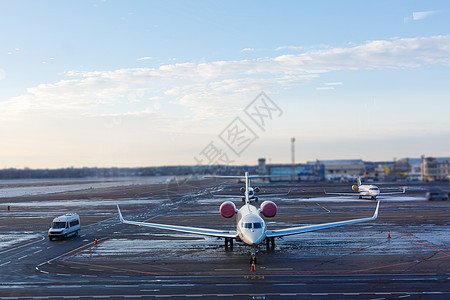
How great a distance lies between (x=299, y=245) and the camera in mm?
31891

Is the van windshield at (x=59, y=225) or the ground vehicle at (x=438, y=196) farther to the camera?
A: the van windshield at (x=59, y=225)

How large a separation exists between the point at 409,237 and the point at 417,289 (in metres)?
15.9

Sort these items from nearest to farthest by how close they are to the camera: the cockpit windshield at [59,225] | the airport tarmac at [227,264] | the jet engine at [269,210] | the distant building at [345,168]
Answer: the airport tarmac at [227,264]
the jet engine at [269,210]
the cockpit windshield at [59,225]
the distant building at [345,168]

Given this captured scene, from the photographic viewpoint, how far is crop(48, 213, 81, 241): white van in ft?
117

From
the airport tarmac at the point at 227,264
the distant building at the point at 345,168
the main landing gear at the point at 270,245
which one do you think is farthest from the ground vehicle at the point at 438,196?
the distant building at the point at 345,168

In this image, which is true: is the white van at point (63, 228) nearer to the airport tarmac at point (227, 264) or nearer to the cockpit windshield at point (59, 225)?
the cockpit windshield at point (59, 225)

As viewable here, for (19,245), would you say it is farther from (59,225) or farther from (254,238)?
(254,238)

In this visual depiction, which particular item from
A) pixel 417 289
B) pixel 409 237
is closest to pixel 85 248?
pixel 417 289

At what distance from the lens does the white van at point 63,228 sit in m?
35.8

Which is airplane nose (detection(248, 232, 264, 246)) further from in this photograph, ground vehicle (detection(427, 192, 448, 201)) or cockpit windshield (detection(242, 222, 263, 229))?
ground vehicle (detection(427, 192, 448, 201))

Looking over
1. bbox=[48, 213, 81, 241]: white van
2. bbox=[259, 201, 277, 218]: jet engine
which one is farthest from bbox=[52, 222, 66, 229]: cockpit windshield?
bbox=[259, 201, 277, 218]: jet engine

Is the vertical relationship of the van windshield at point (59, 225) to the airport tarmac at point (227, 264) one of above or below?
above

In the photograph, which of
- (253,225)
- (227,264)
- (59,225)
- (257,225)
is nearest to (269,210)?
(257,225)

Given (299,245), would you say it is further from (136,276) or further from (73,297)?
(73,297)
